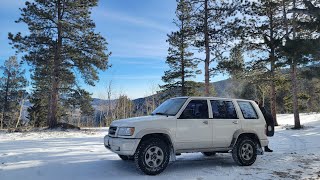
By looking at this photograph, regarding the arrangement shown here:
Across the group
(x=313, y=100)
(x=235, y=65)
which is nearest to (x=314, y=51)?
(x=235, y=65)

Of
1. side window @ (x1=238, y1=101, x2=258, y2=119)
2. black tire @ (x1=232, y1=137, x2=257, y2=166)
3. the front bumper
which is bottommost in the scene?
black tire @ (x1=232, y1=137, x2=257, y2=166)

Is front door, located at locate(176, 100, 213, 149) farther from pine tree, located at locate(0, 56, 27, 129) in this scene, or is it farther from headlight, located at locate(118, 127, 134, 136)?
pine tree, located at locate(0, 56, 27, 129)

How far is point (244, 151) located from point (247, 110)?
1.25m

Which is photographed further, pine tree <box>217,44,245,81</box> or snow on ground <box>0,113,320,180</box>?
pine tree <box>217,44,245,81</box>

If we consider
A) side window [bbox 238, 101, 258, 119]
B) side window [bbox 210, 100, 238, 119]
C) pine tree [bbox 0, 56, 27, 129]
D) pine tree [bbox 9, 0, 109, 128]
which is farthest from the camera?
pine tree [bbox 0, 56, 27, 129]

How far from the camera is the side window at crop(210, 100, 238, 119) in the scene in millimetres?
9367

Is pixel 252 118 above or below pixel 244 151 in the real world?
above

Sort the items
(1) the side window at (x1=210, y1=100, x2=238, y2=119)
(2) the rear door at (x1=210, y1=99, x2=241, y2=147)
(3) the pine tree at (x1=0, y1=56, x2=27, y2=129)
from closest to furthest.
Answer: (2) the rear door at (x1=210, y1=99, x2=241, y2=147) < (1) the side window at (x1=210, y1=100, x2=238, y2=119) < (3) the pine tree at (x1=0, y1=56, x2=27, y2=129)

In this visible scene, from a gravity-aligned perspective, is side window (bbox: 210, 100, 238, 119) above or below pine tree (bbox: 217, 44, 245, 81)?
below

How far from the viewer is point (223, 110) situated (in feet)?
31.3

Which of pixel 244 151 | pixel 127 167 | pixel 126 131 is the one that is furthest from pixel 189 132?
pixel 244 151

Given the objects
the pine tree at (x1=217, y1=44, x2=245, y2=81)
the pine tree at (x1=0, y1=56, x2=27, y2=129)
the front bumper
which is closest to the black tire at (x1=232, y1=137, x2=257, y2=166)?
the front bumper

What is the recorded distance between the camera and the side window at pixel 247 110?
9945mm

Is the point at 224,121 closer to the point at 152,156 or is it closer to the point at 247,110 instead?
the point at 247,110
